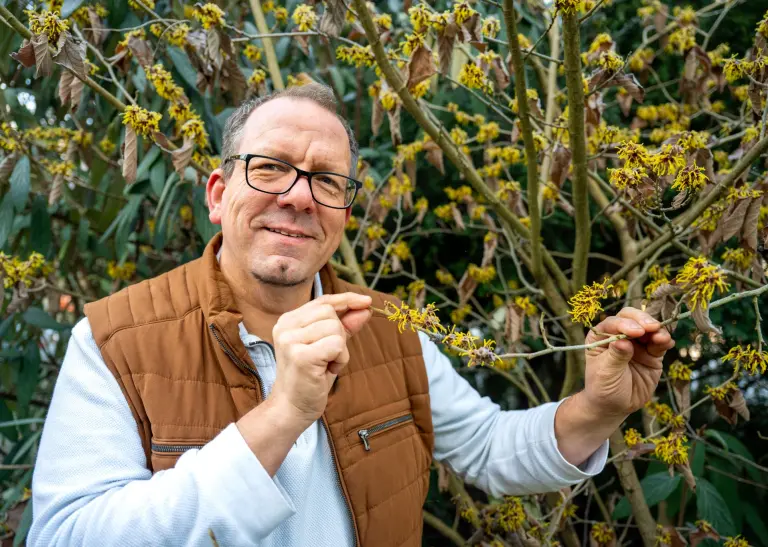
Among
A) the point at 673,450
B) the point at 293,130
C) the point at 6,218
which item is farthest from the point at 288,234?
the point at 6,218

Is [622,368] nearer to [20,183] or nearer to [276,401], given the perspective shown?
[276,401]

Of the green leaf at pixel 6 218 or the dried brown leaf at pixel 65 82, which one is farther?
the green leaf at pixel 6 218

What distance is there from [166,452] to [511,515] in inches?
41.3

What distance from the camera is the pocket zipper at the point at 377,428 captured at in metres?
1.45

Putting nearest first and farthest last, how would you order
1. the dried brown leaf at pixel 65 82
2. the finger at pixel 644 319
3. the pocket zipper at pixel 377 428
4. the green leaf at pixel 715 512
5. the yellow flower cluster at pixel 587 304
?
the yellow flower cluster at pixel 587 304, the finger at pixel 644 319, the pocket zipper at pixel 377 428, the dried brown leaf at pixel 65 82, the green leaf at pixel 715 512

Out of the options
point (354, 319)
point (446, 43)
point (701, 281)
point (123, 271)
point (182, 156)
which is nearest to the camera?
point (701, 281)

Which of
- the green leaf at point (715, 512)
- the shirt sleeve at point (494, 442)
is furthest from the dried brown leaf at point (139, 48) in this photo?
the green leaf at point (715, 512)

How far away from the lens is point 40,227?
2.29 meters

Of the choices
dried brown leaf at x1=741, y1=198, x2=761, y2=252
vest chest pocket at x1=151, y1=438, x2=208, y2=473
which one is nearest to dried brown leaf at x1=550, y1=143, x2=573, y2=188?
dried brown leaf at x1=741, y1=198, x2=761, y2=252

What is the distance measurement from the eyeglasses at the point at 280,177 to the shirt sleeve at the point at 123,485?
1.67ft

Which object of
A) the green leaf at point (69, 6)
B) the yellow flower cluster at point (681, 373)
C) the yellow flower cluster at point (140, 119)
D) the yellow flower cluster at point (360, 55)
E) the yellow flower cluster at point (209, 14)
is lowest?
the yellow flower cluster at point (681, 373)

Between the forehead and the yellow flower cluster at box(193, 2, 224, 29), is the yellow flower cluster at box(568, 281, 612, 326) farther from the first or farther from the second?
the yellow flower cluster at box(193, 2, 224, 29)

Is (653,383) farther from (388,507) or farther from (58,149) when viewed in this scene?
(58,149)

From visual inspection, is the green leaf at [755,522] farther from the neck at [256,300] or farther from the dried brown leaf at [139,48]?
the dried brown leaf at [139,48]
